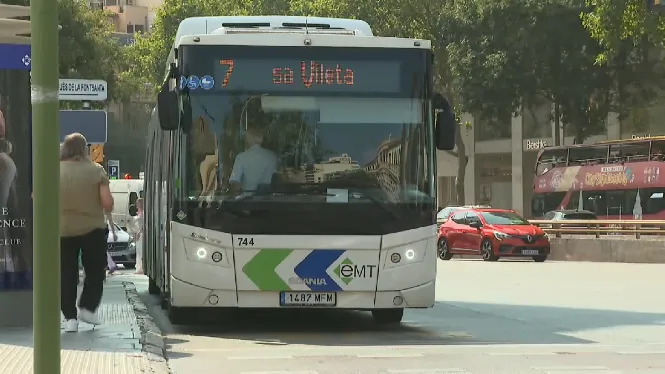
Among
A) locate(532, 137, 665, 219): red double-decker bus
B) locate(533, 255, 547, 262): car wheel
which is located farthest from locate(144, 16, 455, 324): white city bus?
locate(532, 137, 665, 219): red double-decker bus

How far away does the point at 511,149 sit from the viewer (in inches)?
2484

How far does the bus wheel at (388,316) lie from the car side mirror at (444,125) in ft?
7.23

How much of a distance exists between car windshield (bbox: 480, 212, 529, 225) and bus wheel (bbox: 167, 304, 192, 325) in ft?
74.0

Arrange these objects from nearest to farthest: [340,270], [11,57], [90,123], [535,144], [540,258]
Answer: [11,57], [340,270], [90,123], [540,258], [535,144]

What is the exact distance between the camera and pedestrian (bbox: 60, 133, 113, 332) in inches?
437

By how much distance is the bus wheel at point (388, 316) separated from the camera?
13.6m

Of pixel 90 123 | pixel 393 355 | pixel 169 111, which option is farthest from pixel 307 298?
pixel 90 123

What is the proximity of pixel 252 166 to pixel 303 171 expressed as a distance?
0.49m

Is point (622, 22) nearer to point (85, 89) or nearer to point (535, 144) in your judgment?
point (85, 89)

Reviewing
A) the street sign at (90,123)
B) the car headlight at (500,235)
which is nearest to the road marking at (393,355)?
the street sign at (90,123)

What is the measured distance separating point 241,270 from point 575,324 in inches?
164

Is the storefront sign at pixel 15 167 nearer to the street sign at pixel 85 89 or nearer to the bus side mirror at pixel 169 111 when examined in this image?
the bus side mirror at pixel 169 111

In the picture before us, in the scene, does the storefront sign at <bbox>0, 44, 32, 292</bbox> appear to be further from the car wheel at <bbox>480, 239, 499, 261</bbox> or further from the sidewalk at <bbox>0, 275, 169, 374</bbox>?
the car wheel at <bbox>480, 239, 499, 261</bbox>

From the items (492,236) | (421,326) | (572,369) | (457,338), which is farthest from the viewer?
(492,236)
